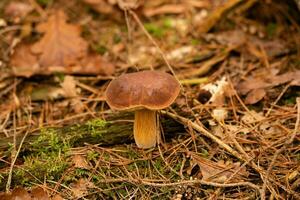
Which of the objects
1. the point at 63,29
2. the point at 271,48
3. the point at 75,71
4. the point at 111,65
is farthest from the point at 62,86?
the point at 271,48

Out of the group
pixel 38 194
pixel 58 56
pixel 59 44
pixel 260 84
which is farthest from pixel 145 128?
pixel 59 44

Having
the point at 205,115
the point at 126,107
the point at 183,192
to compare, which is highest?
the point at 126,107

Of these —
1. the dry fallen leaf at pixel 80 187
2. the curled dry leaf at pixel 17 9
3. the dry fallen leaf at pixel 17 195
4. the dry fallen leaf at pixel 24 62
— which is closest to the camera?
the dry fallen leaf at pixel 17 195

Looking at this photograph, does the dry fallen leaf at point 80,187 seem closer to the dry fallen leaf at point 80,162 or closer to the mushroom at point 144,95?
the dry fallen leaf at point 80,162

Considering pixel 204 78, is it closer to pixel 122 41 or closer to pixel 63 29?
pixel 122 41

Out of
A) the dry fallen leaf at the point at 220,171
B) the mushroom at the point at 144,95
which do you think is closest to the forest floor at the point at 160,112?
the dry fallen leaf at the point at 220,171

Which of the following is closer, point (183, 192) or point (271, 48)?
point (183, 192)

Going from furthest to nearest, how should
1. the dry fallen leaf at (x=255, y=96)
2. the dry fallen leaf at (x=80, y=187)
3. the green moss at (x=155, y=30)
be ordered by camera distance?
the green moss at (x=155, y=30) → the dry fallen leaf at (x=255, y=96) → the dry fallen leaf at (x=80, y=187)
